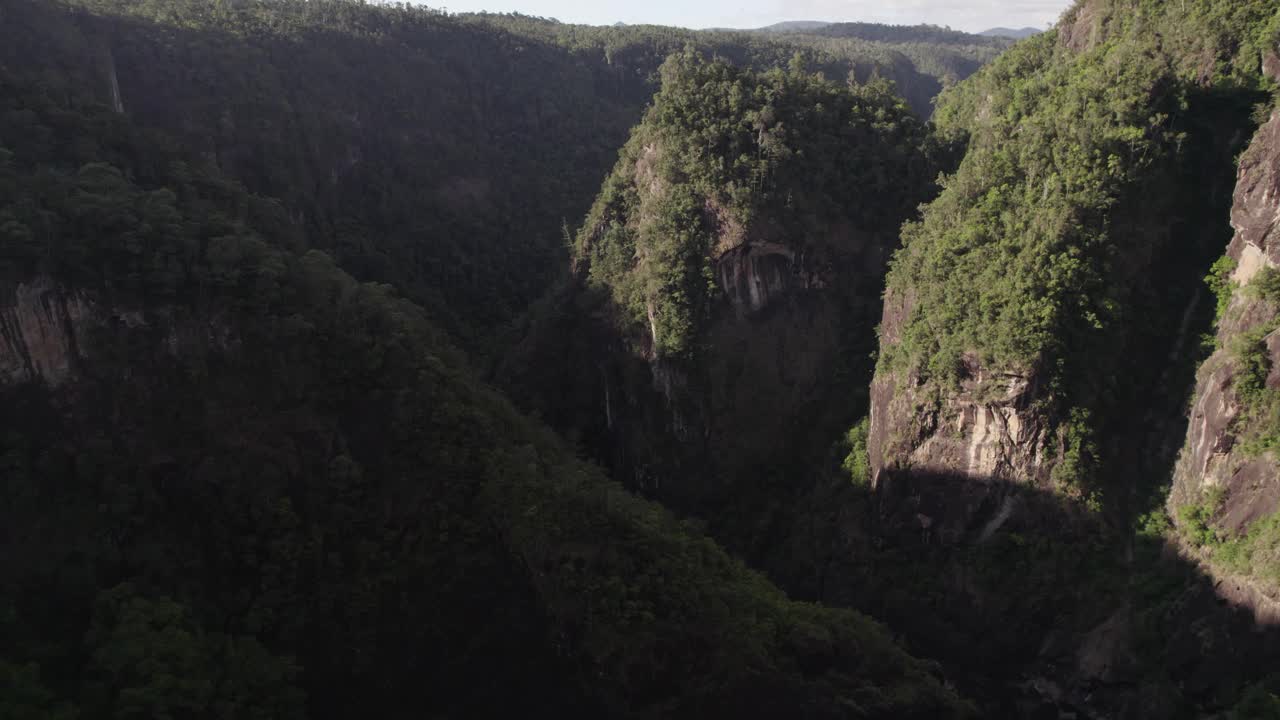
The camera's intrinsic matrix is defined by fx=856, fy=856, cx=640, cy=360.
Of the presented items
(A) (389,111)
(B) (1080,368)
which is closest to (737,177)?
(B) (1080,368)

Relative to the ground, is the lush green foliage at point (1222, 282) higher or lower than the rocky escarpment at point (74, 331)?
lower

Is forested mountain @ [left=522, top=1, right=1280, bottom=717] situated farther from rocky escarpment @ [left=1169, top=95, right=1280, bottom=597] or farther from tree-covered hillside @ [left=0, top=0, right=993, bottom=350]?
tree-covered hillside @ [left=0, top=0, right=993, bottom=350]

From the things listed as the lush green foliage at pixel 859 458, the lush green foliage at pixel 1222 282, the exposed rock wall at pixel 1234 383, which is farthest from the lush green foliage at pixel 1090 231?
the lush green foliage at pixel 859 458

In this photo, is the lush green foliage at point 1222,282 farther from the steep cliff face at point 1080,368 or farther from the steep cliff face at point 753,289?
the steep cliff face at point 753,289

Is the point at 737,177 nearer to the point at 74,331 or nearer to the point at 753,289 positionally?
the point at 753,289

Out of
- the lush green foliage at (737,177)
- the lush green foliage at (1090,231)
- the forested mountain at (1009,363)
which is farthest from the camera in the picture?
the lush green foliage at (737,177)

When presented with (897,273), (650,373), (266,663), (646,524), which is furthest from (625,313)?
(266,663)
